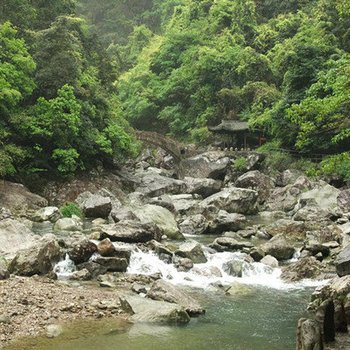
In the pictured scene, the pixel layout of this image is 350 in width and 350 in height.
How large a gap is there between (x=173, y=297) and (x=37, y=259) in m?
4.48

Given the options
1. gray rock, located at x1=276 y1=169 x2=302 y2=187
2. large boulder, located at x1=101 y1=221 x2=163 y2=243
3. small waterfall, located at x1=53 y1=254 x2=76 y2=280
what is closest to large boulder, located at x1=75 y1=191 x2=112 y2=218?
large boulder, located at x1=101 y1=221 x2=163 y2=243

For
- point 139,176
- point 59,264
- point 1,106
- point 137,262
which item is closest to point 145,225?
point 137,262

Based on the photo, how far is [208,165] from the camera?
4244 centimetres

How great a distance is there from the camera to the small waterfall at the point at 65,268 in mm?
13930

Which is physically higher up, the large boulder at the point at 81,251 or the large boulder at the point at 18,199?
the large boulder at the point at 18,199

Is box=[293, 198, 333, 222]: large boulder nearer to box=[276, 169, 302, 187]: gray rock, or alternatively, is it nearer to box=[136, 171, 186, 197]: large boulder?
box=[276, 169, 302, 187]: gray rock

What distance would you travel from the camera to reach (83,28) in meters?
43.8

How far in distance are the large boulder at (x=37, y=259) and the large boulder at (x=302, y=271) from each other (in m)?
7.20

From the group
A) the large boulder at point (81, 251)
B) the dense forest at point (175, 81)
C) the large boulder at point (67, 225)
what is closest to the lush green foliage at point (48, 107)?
the dense forest at point (175, 81)

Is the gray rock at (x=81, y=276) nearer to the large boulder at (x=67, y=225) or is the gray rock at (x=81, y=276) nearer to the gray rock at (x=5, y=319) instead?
the gray rock at (x=5, y=319)

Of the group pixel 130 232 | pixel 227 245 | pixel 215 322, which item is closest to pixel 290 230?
pixel 227 245

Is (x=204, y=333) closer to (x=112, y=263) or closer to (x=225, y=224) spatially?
(x=112, y=263)

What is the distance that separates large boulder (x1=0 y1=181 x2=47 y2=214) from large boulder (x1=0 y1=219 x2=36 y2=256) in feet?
27.8

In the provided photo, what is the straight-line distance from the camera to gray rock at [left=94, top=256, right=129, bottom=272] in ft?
47.9
